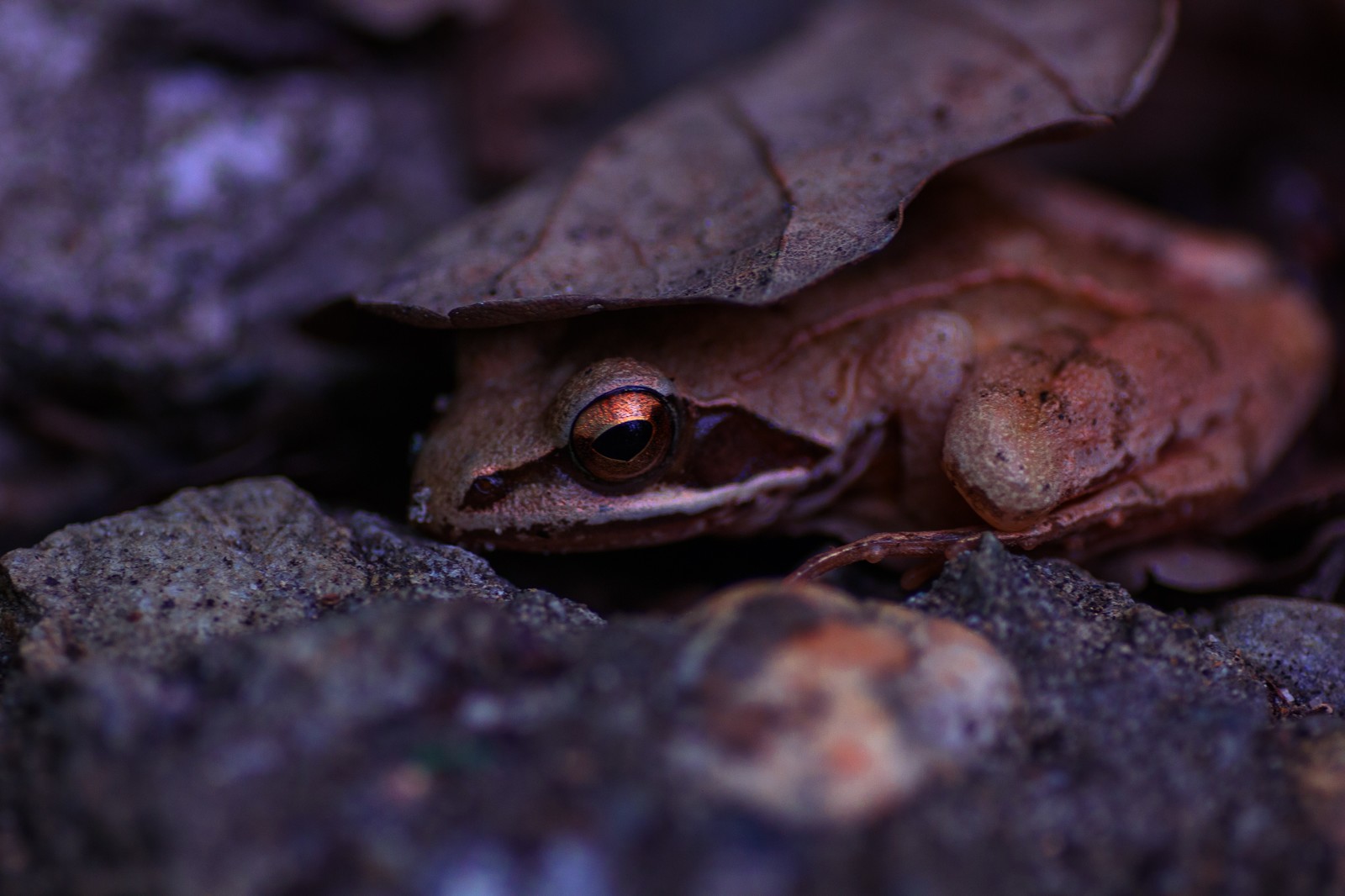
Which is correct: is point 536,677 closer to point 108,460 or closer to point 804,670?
point 804,670

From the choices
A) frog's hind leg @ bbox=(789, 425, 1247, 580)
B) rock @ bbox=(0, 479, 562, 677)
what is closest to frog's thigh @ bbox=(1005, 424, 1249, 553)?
frog's hind leg @ bbox=(789, 425, 1247, 580)

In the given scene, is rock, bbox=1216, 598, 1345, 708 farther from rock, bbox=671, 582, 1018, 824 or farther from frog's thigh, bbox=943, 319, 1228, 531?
rock, bbox=671, 582, 1018, 824

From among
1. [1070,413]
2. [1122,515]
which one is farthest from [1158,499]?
[1070,413]

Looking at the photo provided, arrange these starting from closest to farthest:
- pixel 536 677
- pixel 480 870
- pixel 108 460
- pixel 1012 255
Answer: pixel 480 870 < pixel 536 677 < pixel 1012 255 < pixel 108 460

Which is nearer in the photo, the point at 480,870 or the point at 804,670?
the point at 480,870

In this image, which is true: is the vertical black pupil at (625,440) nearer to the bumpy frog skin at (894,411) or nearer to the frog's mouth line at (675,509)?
the bumpy frog skin at (894,411)

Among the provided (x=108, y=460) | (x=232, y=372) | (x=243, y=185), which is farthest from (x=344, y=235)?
(x=108, y=460)

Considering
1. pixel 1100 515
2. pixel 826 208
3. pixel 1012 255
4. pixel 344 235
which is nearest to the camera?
pixel 826 208

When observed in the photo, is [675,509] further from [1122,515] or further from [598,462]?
[1122,515]
